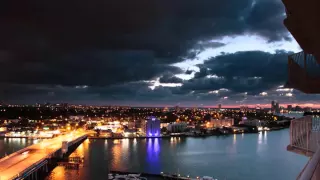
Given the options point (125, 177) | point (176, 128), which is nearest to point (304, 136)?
point (125, 177)

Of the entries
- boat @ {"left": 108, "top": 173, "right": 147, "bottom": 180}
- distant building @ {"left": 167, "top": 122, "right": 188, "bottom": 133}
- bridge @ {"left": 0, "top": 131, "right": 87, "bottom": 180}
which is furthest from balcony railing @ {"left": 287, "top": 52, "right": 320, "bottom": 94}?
distant building @ {"left": 167, "top": 122, "right": 188, "bottom": 133}

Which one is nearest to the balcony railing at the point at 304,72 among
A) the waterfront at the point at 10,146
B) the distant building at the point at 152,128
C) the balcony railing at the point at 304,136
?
the balcony railing at the point at 304,136

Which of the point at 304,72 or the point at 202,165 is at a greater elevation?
the point at 304,72

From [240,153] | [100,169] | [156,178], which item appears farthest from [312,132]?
[240,153]

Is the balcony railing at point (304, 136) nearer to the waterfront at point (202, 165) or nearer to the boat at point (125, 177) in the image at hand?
the boat at point (125, 177)

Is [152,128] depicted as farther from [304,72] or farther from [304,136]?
[304,72]

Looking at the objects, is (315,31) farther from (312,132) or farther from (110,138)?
(110,138)

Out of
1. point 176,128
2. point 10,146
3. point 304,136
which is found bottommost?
point 10,146

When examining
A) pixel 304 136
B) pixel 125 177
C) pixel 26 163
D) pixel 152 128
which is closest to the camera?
pixel 304 136

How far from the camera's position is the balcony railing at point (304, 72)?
1.92 meters

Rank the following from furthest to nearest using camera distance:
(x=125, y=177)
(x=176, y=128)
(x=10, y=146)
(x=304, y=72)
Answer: (x=176, y=128), (x=10, y=146), (x=125, y=177), (x=304, y=72)

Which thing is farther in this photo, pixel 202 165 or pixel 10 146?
pixel 10 146

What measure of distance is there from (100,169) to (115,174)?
5.44 ft

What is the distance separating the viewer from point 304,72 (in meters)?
1.96
